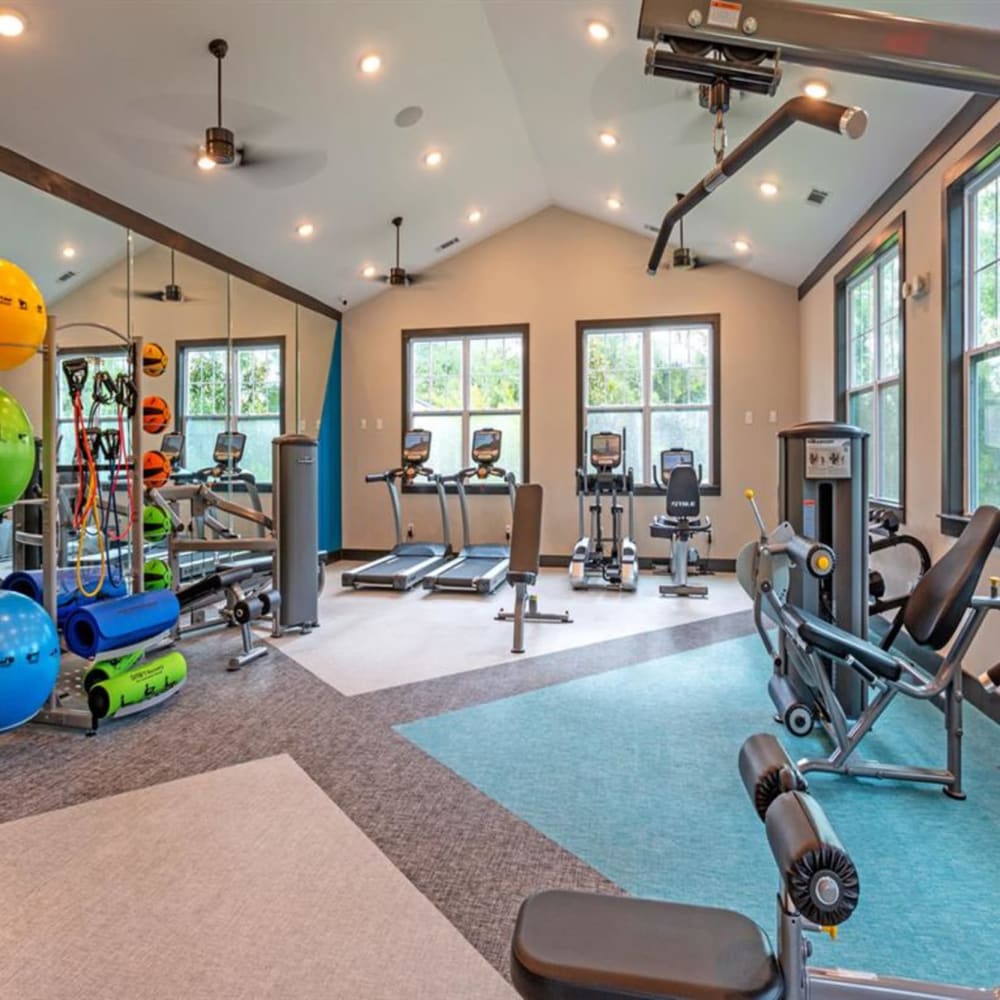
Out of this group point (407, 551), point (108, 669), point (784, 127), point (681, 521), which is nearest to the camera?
point (784, 127)

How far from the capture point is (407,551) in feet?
24.9

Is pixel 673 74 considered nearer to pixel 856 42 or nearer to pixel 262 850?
pixel 856 42

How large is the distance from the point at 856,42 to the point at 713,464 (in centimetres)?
686

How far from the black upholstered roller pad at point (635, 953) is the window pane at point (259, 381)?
21.3 ft

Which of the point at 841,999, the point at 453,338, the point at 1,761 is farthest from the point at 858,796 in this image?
the point at 453,338

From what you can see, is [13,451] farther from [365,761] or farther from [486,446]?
[486,446]

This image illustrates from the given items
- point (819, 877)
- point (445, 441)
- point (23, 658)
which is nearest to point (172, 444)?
point (445, 441)

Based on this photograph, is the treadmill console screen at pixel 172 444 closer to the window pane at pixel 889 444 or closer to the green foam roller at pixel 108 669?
the green foam roller at pixel 108 669

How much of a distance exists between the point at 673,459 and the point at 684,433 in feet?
2.38

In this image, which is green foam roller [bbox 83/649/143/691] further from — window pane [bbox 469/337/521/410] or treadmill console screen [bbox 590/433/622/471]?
window pane [bbox 469/337/521/410]

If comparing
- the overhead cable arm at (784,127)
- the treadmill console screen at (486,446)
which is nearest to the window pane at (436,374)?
the treadmill console screen at (486,446)

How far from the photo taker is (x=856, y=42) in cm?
93

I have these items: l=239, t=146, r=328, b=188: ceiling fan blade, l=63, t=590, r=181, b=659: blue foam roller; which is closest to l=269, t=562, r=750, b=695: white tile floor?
l=63, t=590, r=181, b=659: blue foam roller

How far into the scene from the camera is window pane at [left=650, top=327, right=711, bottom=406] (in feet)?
24.9
